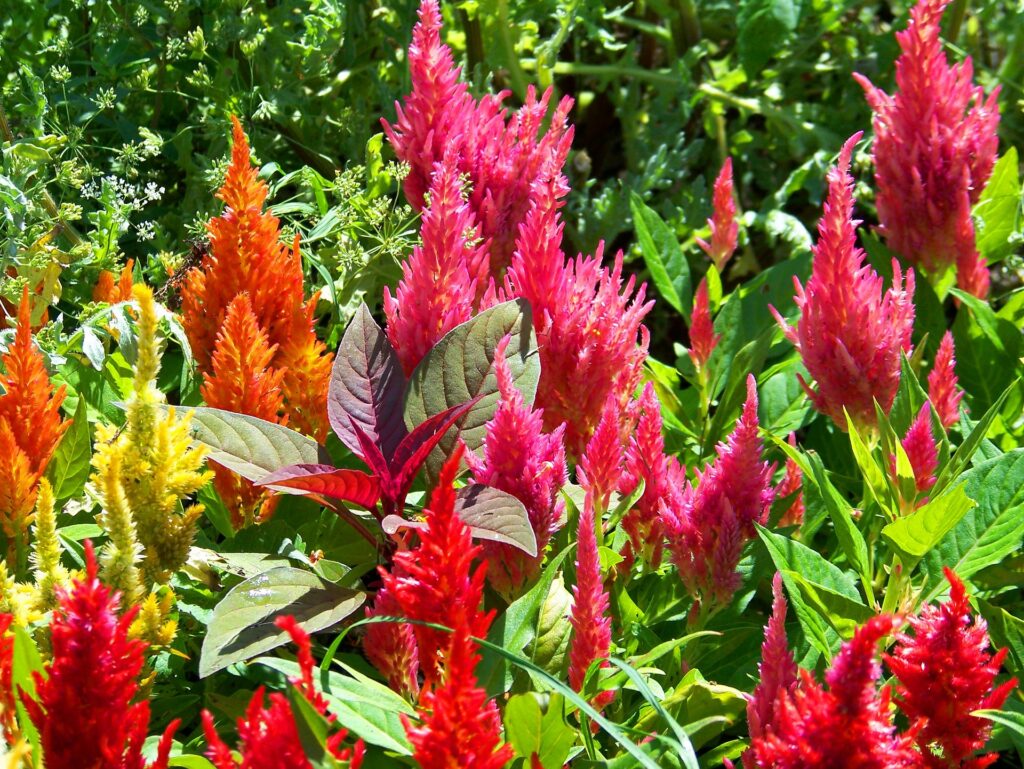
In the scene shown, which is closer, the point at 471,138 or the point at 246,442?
the point at 246,442

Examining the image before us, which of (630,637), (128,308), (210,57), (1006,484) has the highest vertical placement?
(210,57)

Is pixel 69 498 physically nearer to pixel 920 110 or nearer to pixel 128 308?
pixel 128 308

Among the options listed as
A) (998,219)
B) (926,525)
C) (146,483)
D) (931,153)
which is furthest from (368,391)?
(998,219)

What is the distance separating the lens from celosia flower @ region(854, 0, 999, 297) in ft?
5.87

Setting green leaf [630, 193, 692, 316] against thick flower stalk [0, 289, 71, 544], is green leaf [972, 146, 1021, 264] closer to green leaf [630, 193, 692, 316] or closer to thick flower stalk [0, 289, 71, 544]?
green leaf [630, 193, 692, 316]

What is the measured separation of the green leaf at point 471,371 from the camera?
1.42 metres

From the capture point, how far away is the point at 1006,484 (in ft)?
4.85

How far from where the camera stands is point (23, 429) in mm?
1393

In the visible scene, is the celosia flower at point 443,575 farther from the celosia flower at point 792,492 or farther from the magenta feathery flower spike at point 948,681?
the celosia flower at point 792,492

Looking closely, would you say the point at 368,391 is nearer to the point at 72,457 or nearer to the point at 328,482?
the point at 328,482

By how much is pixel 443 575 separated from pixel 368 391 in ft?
1.87

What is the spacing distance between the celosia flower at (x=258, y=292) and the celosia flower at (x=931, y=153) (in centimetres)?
95

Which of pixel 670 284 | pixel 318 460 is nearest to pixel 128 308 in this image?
pixel 318 460

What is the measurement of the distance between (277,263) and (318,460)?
0.28 metres
